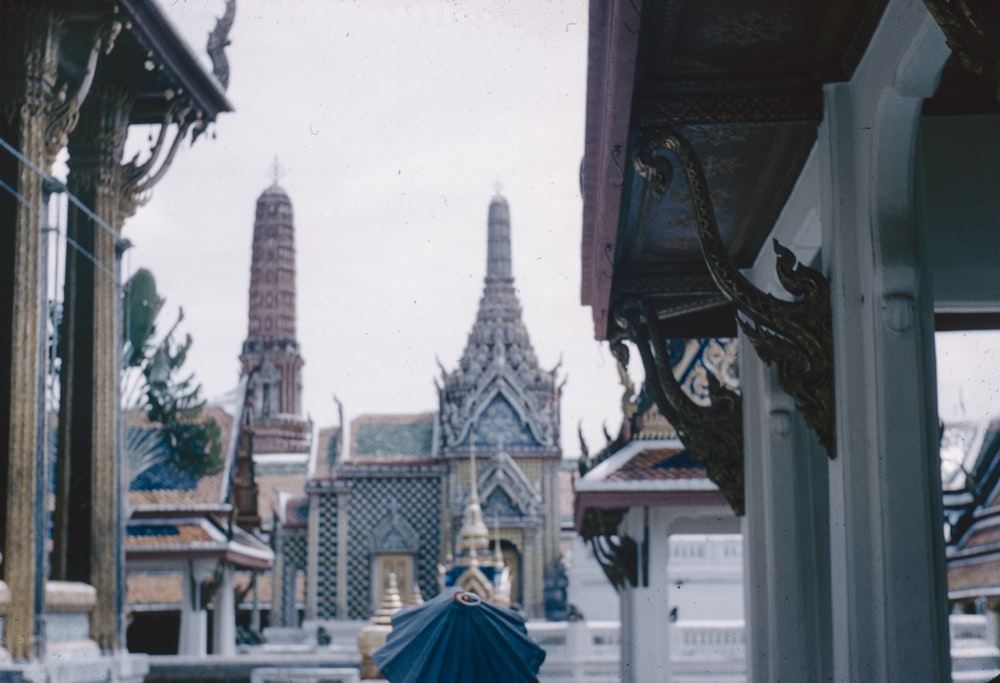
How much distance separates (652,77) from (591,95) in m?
0.19

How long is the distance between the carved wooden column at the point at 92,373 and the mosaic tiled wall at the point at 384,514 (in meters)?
24.7

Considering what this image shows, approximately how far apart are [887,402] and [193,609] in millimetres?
22498

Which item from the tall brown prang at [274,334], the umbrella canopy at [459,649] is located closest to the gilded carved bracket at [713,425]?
the umbrella canopy at [459,649]

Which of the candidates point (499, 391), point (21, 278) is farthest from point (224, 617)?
point (21, 278)

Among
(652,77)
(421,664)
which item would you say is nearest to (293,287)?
(421,664)

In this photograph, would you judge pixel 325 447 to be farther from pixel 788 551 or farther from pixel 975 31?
pixel 975 31

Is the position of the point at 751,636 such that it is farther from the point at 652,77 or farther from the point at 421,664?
the point at 652,77

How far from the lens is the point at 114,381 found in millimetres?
13141

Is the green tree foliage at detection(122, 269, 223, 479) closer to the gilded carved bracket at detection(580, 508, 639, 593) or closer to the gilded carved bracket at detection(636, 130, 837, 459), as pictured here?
the gilded carved bracket at detection(580, 508, 639, 593)

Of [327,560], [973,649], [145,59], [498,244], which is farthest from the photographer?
[498,244]

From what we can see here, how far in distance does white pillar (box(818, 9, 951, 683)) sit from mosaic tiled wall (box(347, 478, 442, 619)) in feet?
111

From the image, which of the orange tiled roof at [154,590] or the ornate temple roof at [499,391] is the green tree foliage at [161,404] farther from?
the ornate temple roof at [499,391]

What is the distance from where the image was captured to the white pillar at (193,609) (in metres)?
25.0

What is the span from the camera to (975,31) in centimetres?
255
